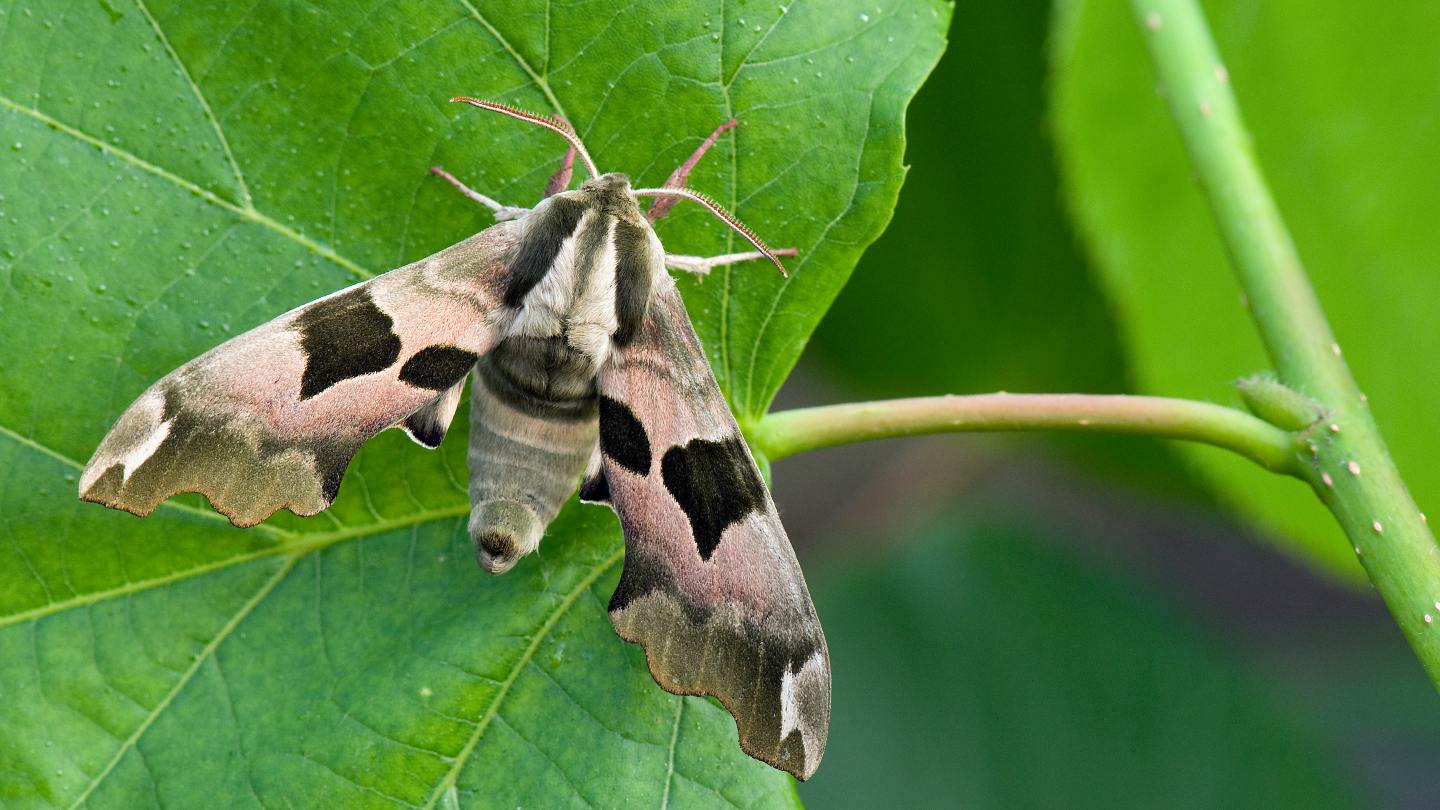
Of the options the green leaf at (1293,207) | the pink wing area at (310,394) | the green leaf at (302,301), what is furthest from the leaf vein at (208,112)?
the green leaf at (1293,207)

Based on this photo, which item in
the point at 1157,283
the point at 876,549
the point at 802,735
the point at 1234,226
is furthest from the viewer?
the point at 876,549

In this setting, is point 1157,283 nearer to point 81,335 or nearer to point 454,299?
point 454,299

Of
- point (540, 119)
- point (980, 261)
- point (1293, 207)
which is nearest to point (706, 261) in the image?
point (540, 119)

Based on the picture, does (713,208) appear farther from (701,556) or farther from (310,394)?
(310,394)

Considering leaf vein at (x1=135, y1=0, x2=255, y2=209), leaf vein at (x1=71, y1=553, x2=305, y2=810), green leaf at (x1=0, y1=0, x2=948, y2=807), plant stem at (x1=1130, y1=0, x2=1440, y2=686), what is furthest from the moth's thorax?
plant stem at (x1=1130, y1=0, x2=1440, y2=686)

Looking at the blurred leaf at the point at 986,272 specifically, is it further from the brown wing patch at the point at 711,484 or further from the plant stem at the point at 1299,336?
the brown wing patch at the point at 711,484

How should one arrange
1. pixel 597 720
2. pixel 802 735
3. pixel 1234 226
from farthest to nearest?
pixel 1234 226
pixel 597 720
pixel 802 735

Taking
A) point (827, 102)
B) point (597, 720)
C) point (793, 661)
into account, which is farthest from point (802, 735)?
point (827, 102)
